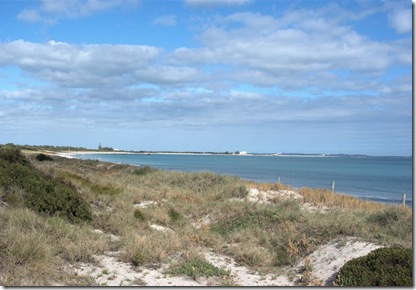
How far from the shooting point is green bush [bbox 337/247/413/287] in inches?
275

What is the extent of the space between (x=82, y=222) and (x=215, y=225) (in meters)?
4.87

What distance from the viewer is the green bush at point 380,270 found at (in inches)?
275

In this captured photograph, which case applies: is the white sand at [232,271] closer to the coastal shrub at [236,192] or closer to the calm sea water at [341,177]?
the coastal shrub at [236,192]

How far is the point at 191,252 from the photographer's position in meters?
9.14

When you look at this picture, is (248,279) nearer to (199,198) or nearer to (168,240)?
(168,240)

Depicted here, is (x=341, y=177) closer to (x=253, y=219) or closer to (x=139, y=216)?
(x=253, y=219)

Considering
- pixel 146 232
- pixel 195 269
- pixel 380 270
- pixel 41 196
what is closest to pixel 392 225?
pixel 380 270

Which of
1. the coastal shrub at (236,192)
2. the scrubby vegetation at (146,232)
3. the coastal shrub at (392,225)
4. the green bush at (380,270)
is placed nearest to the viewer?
the green bush at (380,270)

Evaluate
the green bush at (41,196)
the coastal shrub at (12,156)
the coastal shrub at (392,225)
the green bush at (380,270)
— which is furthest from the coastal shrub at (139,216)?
the green bush at (380,270)

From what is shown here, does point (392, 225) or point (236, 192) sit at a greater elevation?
point (392, 225)

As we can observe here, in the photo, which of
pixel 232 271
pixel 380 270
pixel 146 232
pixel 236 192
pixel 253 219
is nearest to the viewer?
pixel 380 270

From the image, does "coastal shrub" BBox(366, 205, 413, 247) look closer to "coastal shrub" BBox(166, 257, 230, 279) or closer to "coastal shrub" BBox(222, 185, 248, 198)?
"coastal shrub" BBox(166, 257, 230, 279)

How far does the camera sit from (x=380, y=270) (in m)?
7.35

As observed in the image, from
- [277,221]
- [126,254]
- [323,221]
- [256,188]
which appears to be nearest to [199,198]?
[256,188]
